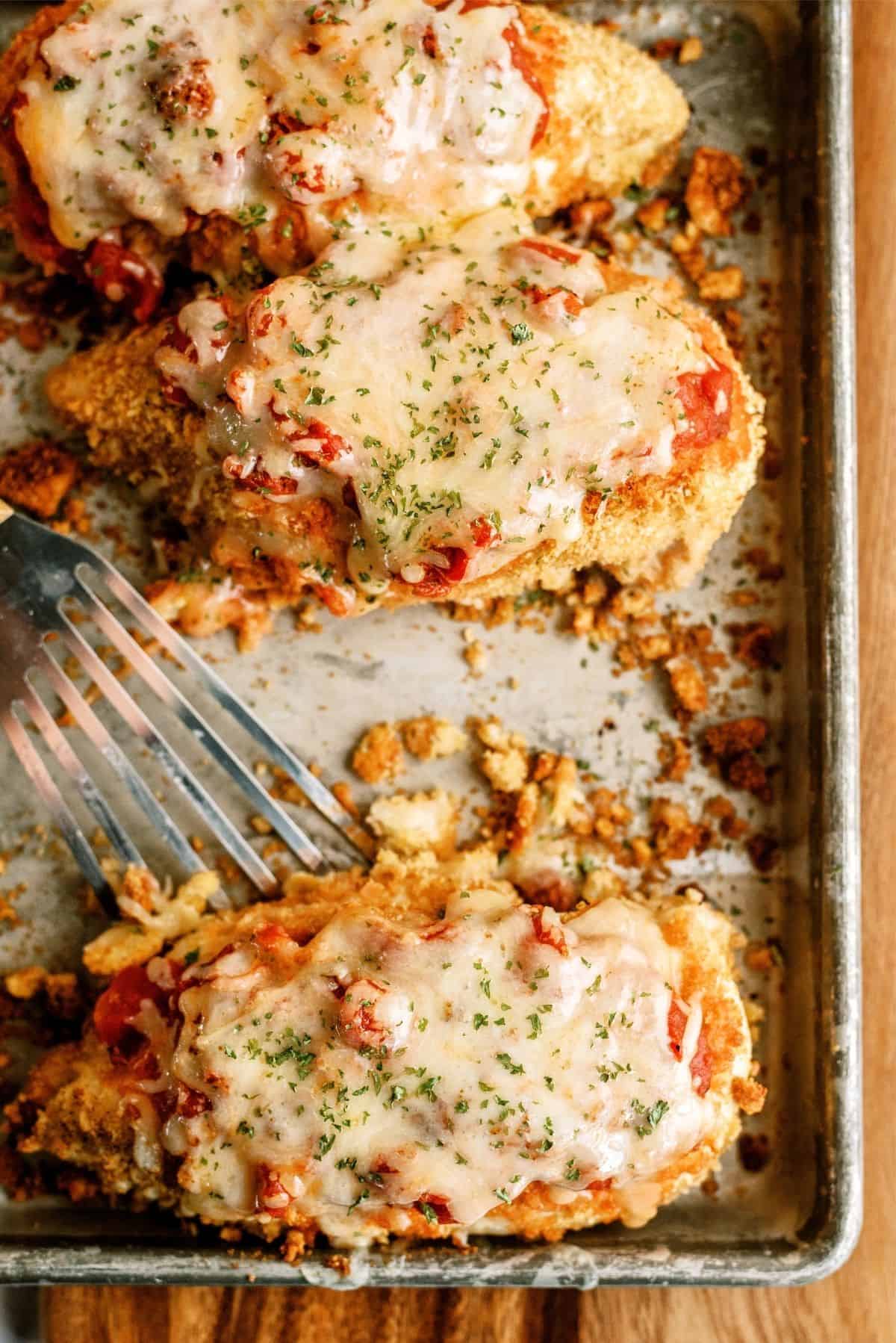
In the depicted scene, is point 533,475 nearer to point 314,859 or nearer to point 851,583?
point 851,583

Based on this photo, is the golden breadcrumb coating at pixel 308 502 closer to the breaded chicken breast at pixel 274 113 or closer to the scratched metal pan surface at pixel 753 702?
the scratched metal pan surface at pixel 753 702

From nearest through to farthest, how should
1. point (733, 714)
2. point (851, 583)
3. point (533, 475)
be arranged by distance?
point (533, 475) → point (851, 583) → point (733, 714)

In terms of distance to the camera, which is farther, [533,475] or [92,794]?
[92,794]

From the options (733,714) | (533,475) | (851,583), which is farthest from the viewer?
(733,714)

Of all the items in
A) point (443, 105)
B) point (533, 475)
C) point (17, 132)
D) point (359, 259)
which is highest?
point (17, 132)

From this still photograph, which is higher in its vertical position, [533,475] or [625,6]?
[625,6]

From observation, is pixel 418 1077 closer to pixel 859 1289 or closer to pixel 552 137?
pixel 859 1289

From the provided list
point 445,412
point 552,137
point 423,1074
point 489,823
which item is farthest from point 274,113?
point 423,1074

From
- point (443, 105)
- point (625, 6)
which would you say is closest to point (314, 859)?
point (443, 105)
